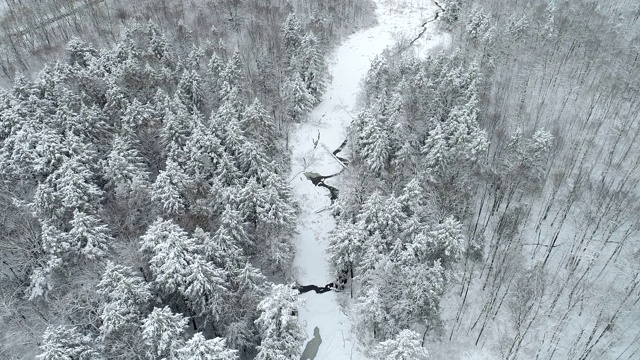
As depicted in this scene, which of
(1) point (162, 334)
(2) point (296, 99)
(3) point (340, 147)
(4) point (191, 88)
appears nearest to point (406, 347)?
(1) point (162, 334)

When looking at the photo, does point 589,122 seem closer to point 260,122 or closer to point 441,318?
point 441,318

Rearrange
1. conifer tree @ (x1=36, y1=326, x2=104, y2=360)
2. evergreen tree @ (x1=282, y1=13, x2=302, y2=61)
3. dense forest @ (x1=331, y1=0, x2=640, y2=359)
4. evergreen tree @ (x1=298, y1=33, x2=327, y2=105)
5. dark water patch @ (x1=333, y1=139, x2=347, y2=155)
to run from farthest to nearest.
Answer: evergreen tree @ (x1=282, y1=13, x2=302, y2=61) → evergreen tree @ (x1=298, y1=33, x2=327, y2=105) → dark water patch @ (x1=333, y1=139, x2=347, y2=155) → dense forest @ (x1=331, y1=0, x2=640, y2=359) → conifer tree @ (x1=36, y1=326, x2=104, y2=360)

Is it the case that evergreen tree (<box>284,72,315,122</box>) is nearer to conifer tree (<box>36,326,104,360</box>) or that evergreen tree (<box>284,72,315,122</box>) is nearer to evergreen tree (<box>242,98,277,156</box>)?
evergreen tree (<box>242,98,277,156</box>)

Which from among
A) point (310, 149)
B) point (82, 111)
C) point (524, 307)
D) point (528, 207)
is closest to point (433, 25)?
point (310, 149)

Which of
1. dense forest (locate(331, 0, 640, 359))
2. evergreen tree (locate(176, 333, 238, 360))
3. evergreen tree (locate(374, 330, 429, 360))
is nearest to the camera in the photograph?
evergreen tree (locate(176, 333, 238, 360))

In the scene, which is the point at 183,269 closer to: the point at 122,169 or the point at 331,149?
the point at 122,169

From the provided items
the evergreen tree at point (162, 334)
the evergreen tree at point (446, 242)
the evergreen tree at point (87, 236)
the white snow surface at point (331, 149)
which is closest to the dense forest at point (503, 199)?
the evergreen tree at point (446, 242)

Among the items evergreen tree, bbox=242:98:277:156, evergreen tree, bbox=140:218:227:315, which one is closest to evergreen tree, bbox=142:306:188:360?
evergreen tree, bbox=140:218:227:315
